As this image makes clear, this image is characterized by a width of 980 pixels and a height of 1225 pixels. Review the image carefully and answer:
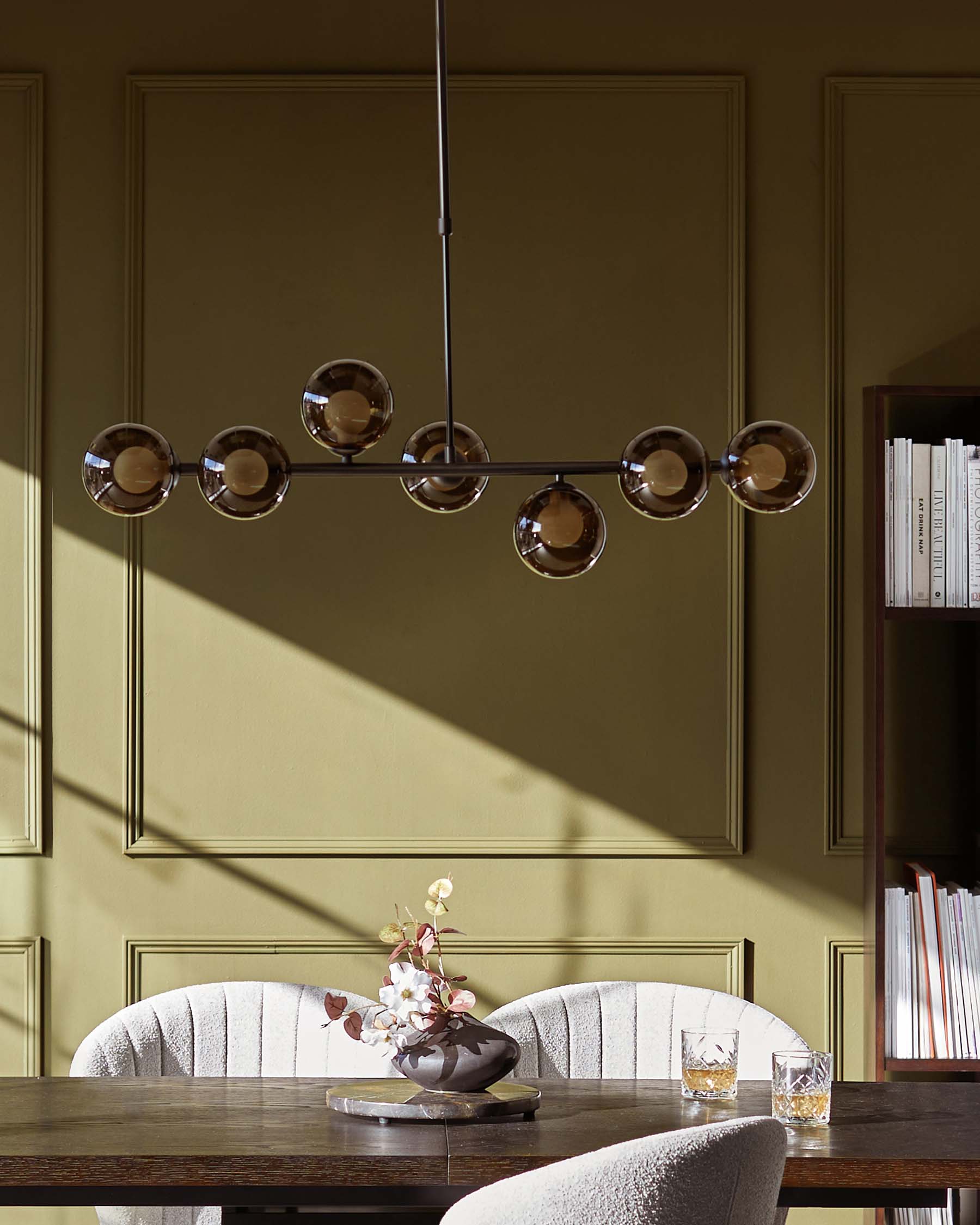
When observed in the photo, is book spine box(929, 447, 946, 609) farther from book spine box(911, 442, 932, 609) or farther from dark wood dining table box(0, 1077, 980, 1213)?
dark wood dining table box(0, 1077, 980, 1213)

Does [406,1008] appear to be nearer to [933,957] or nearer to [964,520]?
[933,957]

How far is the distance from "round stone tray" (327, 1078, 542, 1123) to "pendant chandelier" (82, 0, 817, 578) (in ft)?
2.83

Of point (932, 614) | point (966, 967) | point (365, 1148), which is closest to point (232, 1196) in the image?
point (365, 1148)

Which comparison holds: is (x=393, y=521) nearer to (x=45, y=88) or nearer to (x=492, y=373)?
(x=492, y=373)

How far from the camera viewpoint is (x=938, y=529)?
10.1 ft

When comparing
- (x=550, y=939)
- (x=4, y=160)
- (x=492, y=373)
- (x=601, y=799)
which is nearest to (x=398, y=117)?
(x=492, y=373)

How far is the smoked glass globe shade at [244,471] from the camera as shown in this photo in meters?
2.11

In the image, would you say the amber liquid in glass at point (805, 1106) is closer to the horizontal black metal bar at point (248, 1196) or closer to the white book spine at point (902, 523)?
the horizontal black metal bar at point (248, 1196)

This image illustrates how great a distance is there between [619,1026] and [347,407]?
1.59m

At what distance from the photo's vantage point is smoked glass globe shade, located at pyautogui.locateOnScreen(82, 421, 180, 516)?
2104 millimetres

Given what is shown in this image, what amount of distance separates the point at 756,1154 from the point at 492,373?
7.30ft

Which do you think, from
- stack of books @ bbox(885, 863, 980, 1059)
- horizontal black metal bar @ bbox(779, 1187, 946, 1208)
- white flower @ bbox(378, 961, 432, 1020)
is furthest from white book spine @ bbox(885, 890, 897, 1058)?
white flower @ bbox(378, 961, 432, 1020)

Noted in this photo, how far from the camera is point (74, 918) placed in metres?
3.27

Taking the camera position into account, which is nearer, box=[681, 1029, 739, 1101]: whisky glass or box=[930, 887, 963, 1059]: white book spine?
box=[681, 1029, 739, 1101]: whisky glass
